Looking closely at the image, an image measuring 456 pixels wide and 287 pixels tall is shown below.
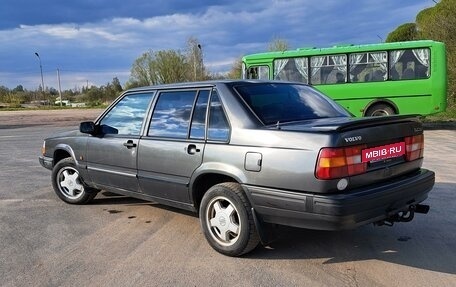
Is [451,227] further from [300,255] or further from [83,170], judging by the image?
[83,170]

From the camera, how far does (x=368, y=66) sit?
16.0m

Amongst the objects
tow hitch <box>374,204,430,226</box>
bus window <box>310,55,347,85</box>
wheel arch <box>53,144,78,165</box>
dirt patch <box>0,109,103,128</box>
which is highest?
bus window <box>310,55,347,85</box>

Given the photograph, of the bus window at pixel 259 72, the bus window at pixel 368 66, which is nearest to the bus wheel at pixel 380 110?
the bus window at pixel 368 66

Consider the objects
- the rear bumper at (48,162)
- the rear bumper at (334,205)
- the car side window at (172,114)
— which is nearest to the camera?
the rear bumper at (334,205)

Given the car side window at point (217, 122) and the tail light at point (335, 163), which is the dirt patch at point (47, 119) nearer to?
the car side window at point (217, 122)

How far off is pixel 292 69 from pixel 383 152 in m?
13.5

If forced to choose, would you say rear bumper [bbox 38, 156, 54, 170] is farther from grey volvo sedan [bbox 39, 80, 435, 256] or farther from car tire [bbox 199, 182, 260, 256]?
car tire [bbox 199, 182, 260, 256]

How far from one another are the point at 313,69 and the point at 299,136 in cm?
1358

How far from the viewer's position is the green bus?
1528 centimetres

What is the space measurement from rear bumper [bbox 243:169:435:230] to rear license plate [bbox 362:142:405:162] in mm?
232

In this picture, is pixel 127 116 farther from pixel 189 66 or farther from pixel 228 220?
pixel 189 66

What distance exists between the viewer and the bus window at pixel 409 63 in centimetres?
1539

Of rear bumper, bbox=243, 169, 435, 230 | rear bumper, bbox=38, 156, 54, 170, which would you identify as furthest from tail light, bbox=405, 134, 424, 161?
rear bumper, bbox=38, 156, 54, 170

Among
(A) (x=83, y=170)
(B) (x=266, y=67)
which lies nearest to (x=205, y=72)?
(B) (x=266, y=67)
